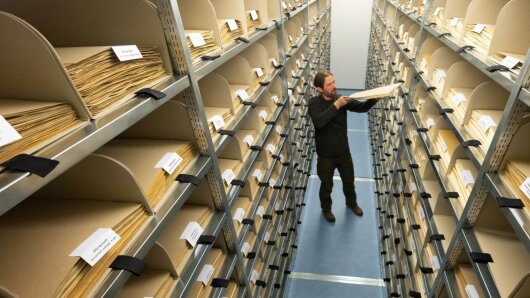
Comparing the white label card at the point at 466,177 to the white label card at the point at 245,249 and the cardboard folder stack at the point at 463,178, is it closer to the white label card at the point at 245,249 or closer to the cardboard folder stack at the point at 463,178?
the cardboard folder stack at the point at 463,178

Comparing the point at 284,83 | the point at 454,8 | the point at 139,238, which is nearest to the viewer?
the point at 139,238

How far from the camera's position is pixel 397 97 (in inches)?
130

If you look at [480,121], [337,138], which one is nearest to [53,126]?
[480,121]

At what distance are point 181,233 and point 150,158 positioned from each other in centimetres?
35

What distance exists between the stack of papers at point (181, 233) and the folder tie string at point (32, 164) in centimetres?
65

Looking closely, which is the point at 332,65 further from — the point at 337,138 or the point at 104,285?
the point at 104,285

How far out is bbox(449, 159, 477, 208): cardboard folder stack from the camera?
1468 mm

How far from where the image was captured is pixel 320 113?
10.0 feet

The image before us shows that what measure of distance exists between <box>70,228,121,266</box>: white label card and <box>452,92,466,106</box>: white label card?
1.77 m

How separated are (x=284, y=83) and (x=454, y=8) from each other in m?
1.35

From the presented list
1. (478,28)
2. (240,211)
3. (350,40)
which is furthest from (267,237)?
(350,40)

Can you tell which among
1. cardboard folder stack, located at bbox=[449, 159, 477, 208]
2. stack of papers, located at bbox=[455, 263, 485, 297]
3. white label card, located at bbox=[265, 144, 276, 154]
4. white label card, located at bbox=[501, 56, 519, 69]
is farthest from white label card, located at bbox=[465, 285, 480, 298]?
white label card, located at bbox=[265, 144, 276, 154]

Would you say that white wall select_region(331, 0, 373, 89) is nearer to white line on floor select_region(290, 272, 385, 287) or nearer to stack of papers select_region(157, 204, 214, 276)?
white line on floor select_region(290, 272, 385, 287)

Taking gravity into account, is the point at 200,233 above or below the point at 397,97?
above
